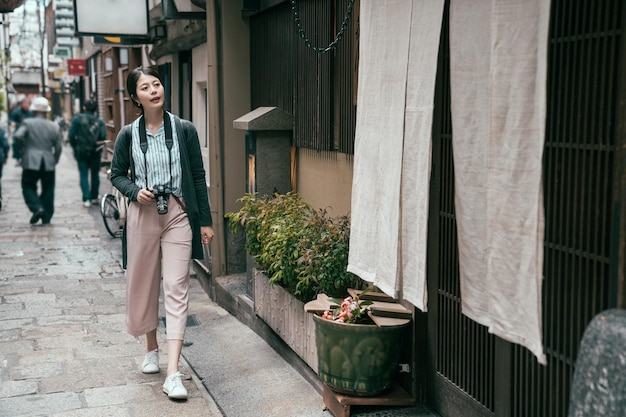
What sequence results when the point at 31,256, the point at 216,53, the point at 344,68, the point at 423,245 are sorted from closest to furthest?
the point at 423,245 < the point at 344,68 < the point at 216,53 < the point at 31,256

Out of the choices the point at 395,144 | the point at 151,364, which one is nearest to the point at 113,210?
the point at 151,364

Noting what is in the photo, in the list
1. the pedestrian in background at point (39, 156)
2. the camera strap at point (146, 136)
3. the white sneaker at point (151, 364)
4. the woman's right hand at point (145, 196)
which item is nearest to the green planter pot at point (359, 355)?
the woman's right hand at point (145, 196)

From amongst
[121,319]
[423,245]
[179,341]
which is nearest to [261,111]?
[121,319]

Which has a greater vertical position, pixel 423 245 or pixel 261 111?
pixel 261 111

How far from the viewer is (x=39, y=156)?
51.8 feet

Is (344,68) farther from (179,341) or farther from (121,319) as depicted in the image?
(121,319)

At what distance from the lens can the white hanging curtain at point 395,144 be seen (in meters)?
4.73

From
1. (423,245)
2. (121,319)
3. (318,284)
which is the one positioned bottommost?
(121,319)

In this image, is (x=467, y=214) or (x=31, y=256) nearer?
(x=467, y=214)

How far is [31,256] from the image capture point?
42.2ft

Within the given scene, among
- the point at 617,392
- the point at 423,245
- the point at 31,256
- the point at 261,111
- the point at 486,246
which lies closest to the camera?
the point at 617,392

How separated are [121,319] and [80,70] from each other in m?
27.8

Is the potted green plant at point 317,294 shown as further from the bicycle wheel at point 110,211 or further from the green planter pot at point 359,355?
the bicycle wheel at point 110,211

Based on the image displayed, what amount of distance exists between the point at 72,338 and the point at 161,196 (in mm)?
2617
